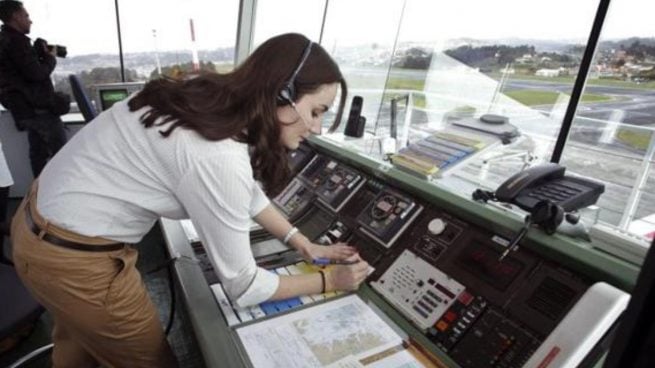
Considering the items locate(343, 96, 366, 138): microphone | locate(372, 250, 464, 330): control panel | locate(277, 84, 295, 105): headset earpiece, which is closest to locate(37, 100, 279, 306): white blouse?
locate(277, 84, 295, 105): headset earpiece

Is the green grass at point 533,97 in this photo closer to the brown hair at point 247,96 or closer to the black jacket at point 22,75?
the brown hair at point 247,96

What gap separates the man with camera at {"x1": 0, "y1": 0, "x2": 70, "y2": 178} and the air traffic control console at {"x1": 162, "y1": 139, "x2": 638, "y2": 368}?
2.87 m

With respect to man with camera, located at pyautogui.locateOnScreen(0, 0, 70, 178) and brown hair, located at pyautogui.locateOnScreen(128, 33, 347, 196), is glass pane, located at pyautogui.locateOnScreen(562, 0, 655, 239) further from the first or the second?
man with camera, located at pyautogui.locateOnScreen(0, 0, 70, 178)

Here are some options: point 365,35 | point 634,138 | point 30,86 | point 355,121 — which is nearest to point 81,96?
point 30,86

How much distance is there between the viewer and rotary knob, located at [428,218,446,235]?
1033mm

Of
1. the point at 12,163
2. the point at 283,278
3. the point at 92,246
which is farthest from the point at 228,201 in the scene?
the point at 12,163

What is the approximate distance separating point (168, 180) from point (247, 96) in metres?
0.27

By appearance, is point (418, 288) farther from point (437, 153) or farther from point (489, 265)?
point (437, 153)

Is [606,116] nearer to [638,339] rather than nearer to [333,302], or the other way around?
[333,302]

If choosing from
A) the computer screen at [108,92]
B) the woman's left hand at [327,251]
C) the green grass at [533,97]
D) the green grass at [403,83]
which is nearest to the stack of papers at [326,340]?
the woman's left hand at [327,251]

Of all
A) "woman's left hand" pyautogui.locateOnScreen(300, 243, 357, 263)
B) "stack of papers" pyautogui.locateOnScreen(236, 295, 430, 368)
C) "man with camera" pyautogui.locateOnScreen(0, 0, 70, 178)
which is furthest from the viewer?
"man with camera" pyautogui.locateOnScreen(0, 0, 70, 178)

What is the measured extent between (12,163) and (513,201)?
179 inches

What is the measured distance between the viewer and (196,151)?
0.83 metres

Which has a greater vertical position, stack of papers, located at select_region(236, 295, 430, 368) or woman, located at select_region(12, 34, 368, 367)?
woman, located at select_region(12, 34, 368, 367)
